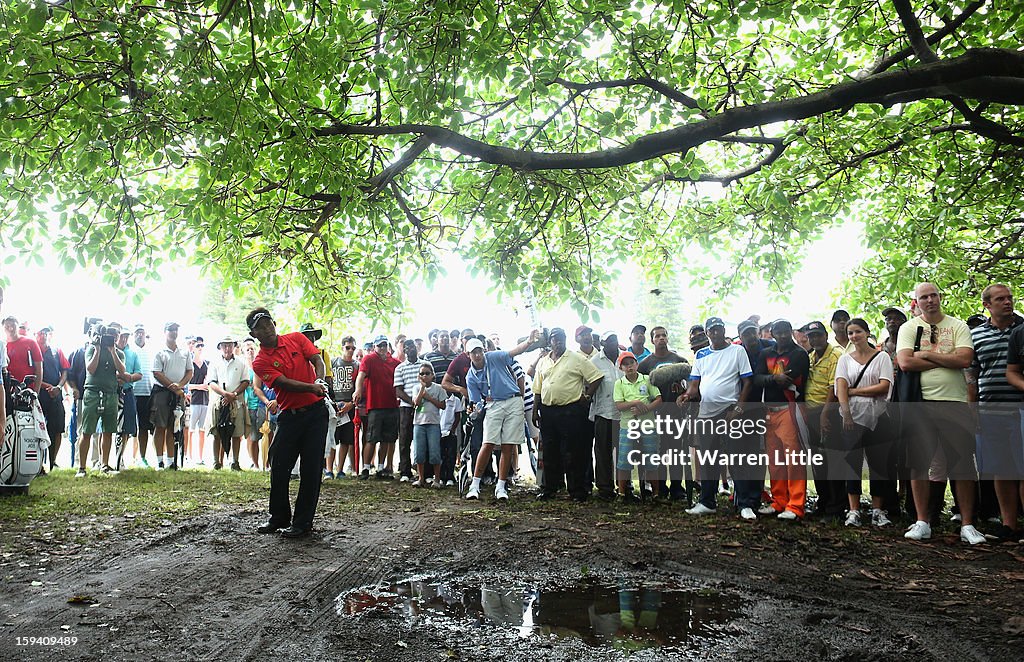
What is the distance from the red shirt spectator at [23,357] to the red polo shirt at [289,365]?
513cm

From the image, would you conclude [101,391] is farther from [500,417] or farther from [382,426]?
[500,417]

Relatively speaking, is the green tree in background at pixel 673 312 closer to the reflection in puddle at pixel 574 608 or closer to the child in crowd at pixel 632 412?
the child in crowd at pixel 632 412

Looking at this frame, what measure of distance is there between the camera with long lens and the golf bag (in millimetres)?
2393

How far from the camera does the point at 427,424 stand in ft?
36.3

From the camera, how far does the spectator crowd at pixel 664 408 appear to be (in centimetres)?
688

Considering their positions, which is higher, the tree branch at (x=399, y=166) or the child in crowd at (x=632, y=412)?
the tree branch at (x=399, y=166)

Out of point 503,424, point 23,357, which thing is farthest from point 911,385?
point 23,357

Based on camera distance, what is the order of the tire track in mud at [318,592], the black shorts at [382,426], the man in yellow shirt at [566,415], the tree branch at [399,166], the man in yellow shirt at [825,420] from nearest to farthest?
the tire track in mud at [318,592]
the tree branch at [399,166]
the man in yellow shirt at [825,420]
the man in yellow shirt at [566,415]
the black shorts at [382,426]

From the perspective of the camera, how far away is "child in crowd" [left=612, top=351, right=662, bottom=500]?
9.61m

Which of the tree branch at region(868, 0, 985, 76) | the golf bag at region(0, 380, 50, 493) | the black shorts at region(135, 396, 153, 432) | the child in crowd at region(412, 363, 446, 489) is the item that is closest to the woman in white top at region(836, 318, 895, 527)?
the tree branch at region(868, 0, 985, 76)

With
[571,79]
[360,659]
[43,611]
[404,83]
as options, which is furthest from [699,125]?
[43,611]

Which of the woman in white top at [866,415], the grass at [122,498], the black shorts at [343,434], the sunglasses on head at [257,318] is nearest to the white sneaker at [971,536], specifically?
the woman in white top at [866,415]

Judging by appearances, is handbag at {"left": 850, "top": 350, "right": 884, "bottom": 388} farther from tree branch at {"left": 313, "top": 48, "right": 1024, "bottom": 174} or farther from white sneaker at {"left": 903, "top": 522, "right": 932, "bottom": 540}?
tree branch at {"left": 313, "top": 48, "right": 1024, "bottom": 174}

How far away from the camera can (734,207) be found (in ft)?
38.8
